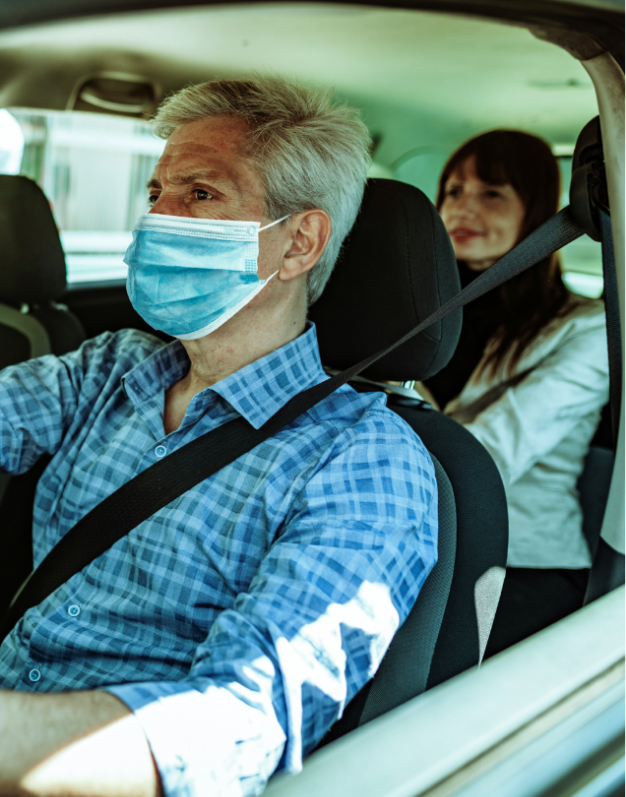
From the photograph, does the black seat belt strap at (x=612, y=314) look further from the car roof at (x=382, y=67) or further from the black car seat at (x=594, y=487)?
the black car seat at (x=594, y=487)

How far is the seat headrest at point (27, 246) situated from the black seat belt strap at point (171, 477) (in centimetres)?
104

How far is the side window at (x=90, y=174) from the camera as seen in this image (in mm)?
2516

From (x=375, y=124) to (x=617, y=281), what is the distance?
2065 mm

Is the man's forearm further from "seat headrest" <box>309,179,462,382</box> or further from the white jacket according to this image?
the white jacket

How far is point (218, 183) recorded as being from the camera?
4.42ft

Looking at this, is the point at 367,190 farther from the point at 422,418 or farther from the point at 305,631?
the point at 305,631

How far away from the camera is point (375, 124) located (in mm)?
2955

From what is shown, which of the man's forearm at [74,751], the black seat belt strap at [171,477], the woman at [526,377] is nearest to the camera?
the man's forearm at [74,751]

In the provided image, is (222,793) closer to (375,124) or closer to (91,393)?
(91,393)

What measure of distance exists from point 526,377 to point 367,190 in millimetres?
835

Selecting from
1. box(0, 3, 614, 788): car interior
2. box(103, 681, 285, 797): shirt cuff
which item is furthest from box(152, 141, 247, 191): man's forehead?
box(103, 681, 285, 797): shirt cuff

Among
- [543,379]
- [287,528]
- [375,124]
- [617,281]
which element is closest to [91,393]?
[287,528]

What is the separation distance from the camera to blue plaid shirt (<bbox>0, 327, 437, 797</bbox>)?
82cm

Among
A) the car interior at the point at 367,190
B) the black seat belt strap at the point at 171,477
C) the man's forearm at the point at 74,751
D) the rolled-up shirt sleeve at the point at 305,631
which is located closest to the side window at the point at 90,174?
the car interior at the point at 367,190
